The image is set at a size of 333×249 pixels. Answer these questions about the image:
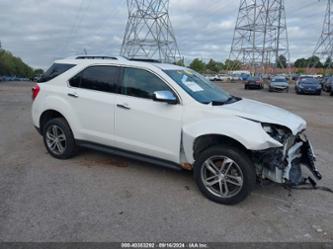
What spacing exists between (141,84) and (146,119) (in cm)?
55

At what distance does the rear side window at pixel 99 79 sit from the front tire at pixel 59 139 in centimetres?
74

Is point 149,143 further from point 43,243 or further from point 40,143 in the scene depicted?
point 40,143

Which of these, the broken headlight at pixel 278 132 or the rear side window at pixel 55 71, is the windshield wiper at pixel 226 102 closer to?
the broken headlight at pixel 278 132

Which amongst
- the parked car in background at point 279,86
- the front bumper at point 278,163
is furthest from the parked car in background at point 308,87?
the front bumper at point 278,163

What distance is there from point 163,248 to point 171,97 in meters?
1.92

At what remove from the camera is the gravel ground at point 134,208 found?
3033 millimetres

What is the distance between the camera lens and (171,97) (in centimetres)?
394

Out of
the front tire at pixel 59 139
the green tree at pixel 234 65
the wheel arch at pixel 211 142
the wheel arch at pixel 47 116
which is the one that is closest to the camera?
the wheel arch at pixel 211 142

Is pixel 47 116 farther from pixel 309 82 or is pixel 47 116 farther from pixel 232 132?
pixel 309 82

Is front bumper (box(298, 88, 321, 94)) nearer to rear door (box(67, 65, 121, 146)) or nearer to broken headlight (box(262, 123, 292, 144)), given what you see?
broken headlight (box(262, 123, 292, 144))

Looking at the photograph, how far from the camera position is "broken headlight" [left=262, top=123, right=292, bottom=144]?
3.57 m

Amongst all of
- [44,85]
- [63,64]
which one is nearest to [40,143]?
[44,85]

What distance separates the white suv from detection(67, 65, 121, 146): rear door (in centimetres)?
2

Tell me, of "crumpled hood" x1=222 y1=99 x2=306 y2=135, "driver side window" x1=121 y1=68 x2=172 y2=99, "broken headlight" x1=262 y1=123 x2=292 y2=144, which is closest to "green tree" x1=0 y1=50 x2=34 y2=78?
"driver side window" x1=121 y1=68 x2=172 y2=99
